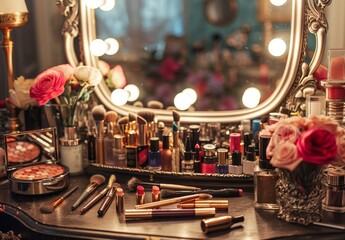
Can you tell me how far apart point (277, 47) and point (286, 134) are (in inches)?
13.6

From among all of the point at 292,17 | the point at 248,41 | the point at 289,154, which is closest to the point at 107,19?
the point at 248,41

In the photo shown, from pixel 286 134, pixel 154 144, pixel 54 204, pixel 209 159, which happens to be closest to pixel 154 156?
pixel 154 144

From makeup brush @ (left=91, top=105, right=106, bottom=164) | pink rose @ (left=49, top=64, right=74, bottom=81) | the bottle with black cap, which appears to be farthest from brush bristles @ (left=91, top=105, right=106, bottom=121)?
the bottle with black cap

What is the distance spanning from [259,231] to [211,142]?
0.36 metres

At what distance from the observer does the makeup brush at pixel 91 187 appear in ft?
4.32

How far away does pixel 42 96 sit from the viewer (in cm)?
144

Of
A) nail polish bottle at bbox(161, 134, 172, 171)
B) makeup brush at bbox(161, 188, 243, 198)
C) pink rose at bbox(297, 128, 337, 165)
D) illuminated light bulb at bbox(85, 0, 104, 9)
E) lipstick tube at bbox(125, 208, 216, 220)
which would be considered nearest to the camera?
pink rose at bbox(297, 128, 337, 165)

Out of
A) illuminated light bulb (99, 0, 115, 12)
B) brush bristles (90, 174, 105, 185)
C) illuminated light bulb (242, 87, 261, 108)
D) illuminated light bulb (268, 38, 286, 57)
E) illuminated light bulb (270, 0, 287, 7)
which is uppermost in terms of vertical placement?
illuminated light bulb (99, 0, 115, 12)

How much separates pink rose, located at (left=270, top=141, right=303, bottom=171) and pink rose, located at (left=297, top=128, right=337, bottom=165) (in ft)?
0.06

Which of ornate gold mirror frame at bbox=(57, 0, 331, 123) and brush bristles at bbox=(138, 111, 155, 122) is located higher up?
ornate gold mirror frame at bbox=(57, 0, 331, 123)

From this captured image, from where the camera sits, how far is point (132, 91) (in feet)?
5.16

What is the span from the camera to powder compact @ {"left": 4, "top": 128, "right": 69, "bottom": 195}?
1.36 meters

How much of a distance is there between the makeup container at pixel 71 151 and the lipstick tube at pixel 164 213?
1.09 feet

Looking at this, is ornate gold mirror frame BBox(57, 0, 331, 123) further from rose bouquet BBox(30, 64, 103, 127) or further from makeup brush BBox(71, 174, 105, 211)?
makeup brush BBox(71, 174, 105, 211)
